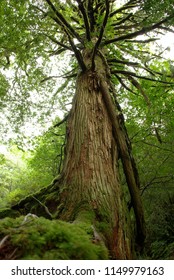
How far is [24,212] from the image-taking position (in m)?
3.81

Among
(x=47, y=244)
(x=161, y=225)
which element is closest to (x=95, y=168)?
(x=47, y=244)

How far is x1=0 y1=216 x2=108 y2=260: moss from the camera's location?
1682mm

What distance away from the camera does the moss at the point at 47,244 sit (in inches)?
66.2

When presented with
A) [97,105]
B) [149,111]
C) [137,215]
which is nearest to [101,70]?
[97,105]

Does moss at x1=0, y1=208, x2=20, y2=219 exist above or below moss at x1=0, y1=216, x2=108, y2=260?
above

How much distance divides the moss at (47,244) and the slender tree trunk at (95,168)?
4.01 feet

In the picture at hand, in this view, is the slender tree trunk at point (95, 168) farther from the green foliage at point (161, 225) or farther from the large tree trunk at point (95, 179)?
the green foliage at point (161, 225)

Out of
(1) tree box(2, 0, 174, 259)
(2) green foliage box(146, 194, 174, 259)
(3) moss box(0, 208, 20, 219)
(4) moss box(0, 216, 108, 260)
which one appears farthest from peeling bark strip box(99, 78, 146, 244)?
(2) green foliage box(146, 194, 174, 259)

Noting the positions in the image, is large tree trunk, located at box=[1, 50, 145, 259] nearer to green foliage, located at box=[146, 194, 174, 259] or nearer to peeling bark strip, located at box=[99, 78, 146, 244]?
peeling bark strip, located at box=[99, 78, 146, 244]

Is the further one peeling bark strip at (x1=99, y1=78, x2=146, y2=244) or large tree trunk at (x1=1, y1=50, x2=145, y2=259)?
peeling bark strip at (x1=99, y1=78, x2=146, y2=244)

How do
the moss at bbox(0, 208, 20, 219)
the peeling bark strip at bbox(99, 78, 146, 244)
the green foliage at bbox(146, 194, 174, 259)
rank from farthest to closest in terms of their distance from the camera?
the green foliage at bbox(146, 194, 174, 259) < the peeling bark strip at bbox(99, 78, 146, 244) < the moss at bbox(0, 208, 20, 219)

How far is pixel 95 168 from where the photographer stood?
3656 millimetres

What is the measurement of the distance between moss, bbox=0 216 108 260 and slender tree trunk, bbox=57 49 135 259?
48.1 inches

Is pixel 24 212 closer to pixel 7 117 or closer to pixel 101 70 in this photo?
pixel 101 70
